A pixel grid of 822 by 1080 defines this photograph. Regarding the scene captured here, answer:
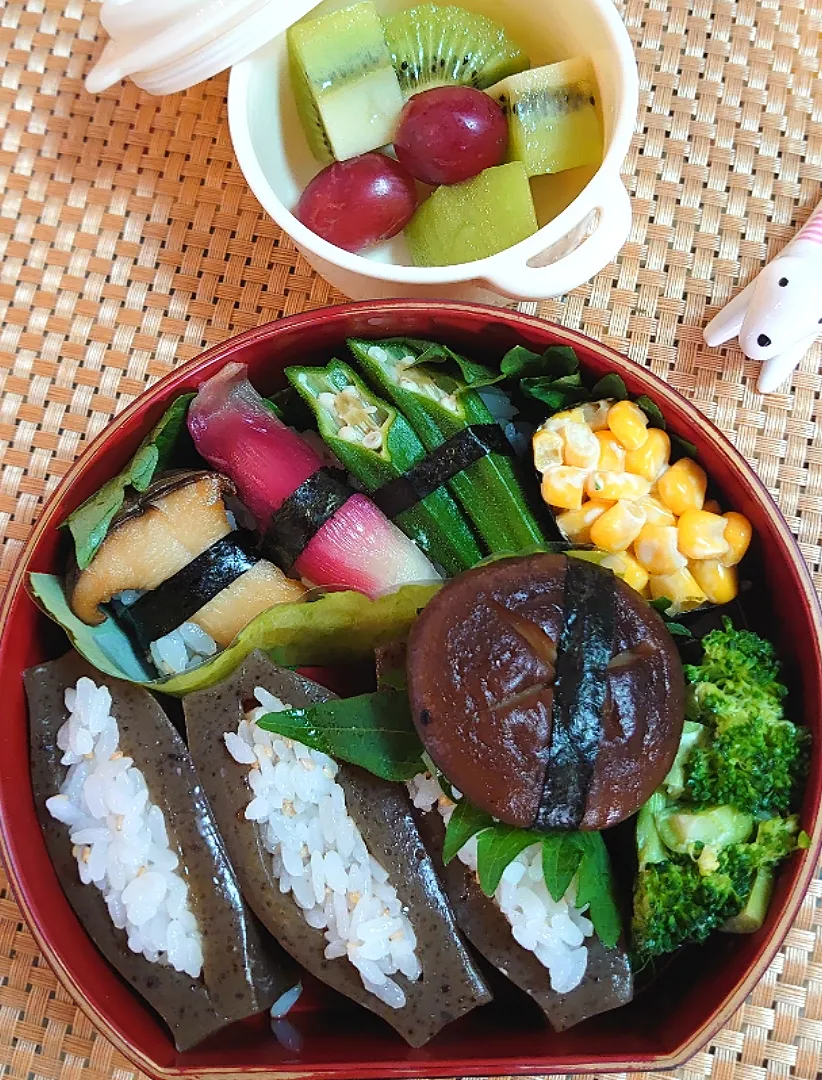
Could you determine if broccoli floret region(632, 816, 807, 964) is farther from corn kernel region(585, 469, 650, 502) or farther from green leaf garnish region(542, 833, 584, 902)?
corn kernel region(585, 469, 650, 502)

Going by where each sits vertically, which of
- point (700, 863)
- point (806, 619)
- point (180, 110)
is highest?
point (180, 110)

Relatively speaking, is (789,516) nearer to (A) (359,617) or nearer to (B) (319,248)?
(A) (359,617)

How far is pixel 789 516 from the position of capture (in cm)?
170

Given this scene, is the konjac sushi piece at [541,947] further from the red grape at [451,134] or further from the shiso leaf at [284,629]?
the red grape at [451,134]

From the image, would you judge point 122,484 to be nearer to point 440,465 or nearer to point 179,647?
point 179,647

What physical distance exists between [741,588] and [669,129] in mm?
888

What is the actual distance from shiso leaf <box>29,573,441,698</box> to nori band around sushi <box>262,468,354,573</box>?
0.33 ft

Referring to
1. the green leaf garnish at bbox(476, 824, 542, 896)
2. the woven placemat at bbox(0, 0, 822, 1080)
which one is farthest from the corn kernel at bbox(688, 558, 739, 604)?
the green leaf garnish at bbox(476, 824, 542, 896)

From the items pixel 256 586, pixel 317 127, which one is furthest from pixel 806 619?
pixel 317 127

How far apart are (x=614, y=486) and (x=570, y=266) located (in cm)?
35

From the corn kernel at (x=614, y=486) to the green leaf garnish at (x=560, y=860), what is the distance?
503mm

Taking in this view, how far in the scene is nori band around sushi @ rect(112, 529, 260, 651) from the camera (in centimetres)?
154

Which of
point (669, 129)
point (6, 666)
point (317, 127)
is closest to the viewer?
point (6, 666)

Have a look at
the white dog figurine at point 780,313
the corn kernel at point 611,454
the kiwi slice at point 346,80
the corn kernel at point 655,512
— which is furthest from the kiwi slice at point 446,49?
the corn kernel at point 655,512
